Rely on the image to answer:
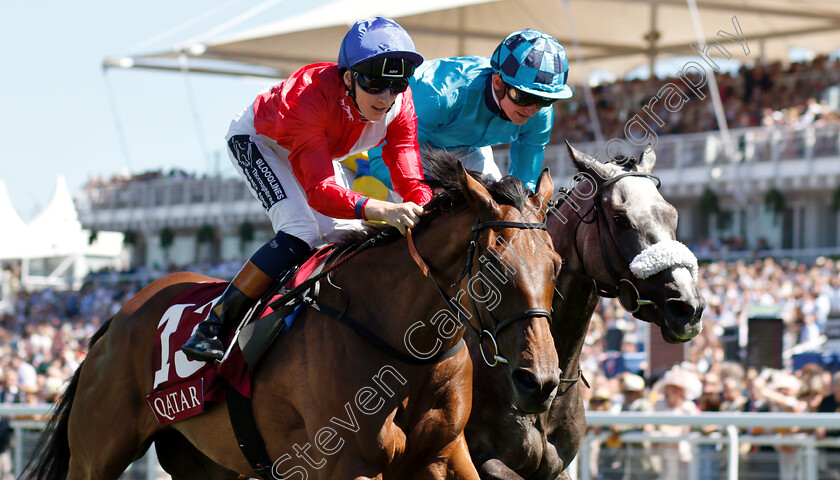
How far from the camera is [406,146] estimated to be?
3584 millimetres

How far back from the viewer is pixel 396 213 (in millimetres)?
3064

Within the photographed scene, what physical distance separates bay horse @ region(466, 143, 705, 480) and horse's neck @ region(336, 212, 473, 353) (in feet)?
2.34

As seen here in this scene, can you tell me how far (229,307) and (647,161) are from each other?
5.93 ft

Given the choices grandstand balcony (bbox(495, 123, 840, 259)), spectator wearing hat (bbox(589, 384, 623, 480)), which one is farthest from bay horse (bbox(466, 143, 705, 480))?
grandstand balcony (bbox(495, 123, 840, 259))

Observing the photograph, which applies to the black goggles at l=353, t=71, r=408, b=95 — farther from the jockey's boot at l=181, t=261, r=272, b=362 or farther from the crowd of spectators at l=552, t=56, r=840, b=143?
the crowd of spectators at l=552, t=56, r=840, b=143

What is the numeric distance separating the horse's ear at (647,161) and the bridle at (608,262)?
6 cm

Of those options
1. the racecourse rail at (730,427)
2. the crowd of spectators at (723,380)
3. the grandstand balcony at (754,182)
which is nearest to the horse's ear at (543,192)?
the racecourse rail at (730,427)

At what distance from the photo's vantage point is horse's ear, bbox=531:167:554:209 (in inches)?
122

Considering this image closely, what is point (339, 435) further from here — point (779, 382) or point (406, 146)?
point (779, 382)

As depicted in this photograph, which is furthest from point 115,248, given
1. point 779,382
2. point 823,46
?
point 779,382

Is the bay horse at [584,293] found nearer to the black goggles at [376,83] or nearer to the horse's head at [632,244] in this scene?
the horse's head at [632,244]

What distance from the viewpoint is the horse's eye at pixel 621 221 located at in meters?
3.71

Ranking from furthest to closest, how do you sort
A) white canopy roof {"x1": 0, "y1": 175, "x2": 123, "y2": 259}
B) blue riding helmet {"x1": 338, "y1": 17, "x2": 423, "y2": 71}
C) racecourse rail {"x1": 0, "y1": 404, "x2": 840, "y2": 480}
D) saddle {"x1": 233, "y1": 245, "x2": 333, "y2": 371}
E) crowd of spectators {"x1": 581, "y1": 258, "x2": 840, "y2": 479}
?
white canopy roof {"x1": 0, "y1": 175, "x2": 123, "y2": 259} → crowd of spectators {"x1": 581, "y1": 258, "x2": 840, "y2": 479} → racecourse rail {"x1": 0, "y1": 404, "x2": 840, "y2": 480} → saddle {"x1": 233, "y1": 245, "x2": 333, "y2": 371} → blue riding helmet {"x1": 338, "y1": 17, "x2": 423, "y2": 71}

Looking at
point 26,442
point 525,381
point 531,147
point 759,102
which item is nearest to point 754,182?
point 759,102
